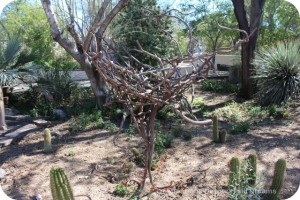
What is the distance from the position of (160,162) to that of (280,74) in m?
4.78

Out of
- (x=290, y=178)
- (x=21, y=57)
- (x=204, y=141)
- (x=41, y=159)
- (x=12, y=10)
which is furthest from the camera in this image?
(x=12, y=10)

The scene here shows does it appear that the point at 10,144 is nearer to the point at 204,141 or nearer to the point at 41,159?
the point at 41,159

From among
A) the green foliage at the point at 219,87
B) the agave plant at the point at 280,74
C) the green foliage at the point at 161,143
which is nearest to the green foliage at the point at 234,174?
the green foliage at the point at 161,143

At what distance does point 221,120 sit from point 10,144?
3954 millimetres

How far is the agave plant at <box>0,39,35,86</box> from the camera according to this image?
A: 21.6 ft

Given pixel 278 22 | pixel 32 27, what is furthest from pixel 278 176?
pixel 32 27

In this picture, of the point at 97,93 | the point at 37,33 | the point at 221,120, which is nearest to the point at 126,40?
the point at 97,93

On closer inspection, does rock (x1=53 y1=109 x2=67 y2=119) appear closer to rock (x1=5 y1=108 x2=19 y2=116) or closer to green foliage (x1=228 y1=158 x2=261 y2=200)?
rock (x1=5 y1=108 x2=19 y2=116)

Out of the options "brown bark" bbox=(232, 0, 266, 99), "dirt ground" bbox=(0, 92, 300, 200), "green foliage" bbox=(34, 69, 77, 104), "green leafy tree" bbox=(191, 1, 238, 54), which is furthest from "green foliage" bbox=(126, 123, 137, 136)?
"green leafy tree" bbox=(191, 1, 238, 54)

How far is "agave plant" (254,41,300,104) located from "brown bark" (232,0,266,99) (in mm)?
512

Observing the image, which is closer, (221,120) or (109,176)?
(109,176)

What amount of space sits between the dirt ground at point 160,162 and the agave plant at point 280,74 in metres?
1.80

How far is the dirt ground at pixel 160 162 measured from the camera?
343 centimetres

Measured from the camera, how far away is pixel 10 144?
5.24 m
